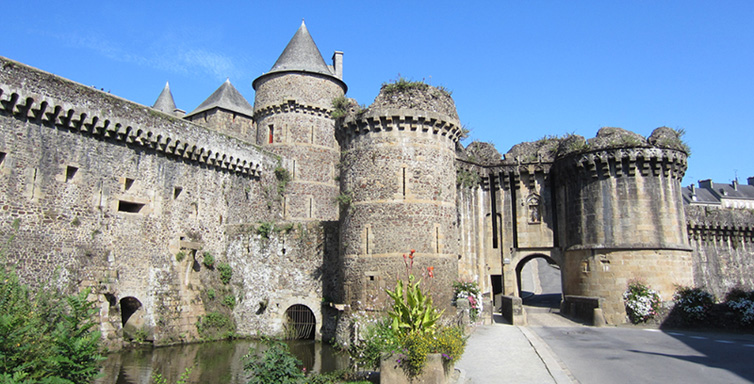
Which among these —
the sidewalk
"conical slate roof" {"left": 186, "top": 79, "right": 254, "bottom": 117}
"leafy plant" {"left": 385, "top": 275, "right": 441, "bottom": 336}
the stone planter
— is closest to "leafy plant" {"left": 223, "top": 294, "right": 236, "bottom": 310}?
the sidewalk

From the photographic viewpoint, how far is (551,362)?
1077 centimetres

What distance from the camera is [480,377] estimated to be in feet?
31.7

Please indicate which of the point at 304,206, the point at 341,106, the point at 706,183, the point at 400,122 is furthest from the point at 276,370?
the point at 706,183

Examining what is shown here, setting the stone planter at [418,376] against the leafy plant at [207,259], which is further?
the leafy plant at [207,259]

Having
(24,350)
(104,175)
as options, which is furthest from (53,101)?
(24,350)

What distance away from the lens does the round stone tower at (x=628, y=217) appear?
19562 mm

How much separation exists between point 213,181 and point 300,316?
21.1 feet

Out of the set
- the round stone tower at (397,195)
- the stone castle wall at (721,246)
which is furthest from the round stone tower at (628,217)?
the stone castle wall at (721,246)

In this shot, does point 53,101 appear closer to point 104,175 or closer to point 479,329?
point 104,175

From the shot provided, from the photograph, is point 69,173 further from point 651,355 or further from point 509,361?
point 651,355

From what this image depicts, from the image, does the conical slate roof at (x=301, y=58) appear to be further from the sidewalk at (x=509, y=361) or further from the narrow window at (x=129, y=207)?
the sidewalk at (x=509, y=361)

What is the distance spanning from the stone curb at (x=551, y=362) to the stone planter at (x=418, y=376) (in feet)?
7.16

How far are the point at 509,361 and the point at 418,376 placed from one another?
135 inches

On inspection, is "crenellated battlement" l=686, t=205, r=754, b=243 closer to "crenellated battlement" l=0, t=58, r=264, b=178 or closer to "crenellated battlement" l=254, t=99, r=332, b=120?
"crenellated battlement" l=254, t=99, r=332, b=120
